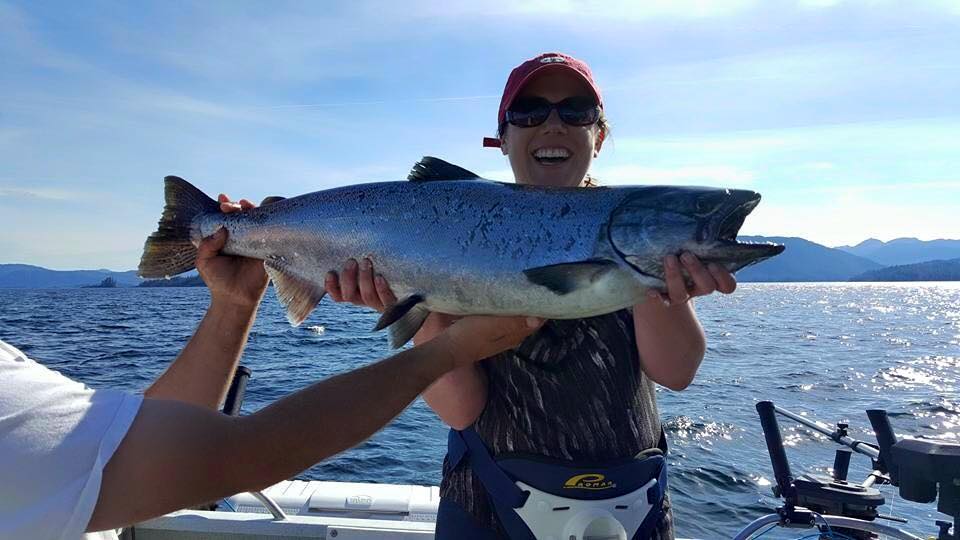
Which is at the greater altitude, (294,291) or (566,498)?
(294,291)

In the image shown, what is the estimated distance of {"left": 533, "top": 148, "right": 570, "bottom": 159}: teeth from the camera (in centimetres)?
404

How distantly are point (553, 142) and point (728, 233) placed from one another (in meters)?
1.13

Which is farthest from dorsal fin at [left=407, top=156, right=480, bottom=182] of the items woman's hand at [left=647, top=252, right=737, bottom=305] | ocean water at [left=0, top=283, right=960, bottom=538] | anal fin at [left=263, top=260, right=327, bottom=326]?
ocean water at [left=0, top=283, right=960, bottom=538]

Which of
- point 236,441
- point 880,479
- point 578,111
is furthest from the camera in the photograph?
point 880,479

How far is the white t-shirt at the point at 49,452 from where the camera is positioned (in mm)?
1651

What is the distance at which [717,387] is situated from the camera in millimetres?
21094

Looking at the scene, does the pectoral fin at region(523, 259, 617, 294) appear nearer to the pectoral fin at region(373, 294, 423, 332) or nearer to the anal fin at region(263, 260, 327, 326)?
the pectoral fin at region(373, 294, 423, 332)

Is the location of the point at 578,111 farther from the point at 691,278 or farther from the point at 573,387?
the point at 573,387

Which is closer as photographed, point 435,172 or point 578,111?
point 578,111

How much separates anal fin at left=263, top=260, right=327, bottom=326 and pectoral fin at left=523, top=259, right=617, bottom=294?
162 cm

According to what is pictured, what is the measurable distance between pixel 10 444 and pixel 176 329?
42338 millimetres

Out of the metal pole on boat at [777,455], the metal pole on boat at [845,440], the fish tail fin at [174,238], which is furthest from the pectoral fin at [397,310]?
the metal pole on boat at [845,440]

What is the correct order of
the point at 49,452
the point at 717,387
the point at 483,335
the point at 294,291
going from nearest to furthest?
the point at 49,452
the point at 483,335
the point at 294,291
the point at 717,387

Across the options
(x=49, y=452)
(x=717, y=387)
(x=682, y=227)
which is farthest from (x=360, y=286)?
(x=717, y=387)
